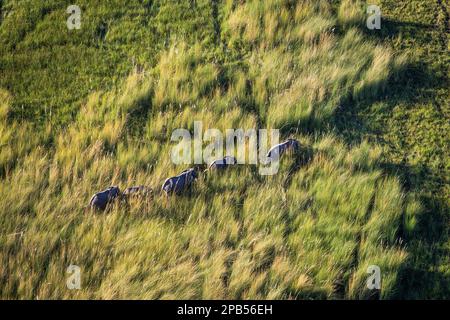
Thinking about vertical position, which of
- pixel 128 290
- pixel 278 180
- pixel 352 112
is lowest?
pixel 128 290

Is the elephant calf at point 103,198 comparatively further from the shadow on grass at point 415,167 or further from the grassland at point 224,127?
the shadow on grass at point 415,167

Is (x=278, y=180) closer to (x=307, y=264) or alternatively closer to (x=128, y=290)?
(x=307, y=264)

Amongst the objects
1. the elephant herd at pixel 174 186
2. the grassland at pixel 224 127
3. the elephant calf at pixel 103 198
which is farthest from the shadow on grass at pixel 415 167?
the elephant calf at pixel 103 198

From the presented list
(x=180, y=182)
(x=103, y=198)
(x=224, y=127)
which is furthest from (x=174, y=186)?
(x=224, y=127)

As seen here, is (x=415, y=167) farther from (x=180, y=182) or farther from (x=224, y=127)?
(x=180, y=182)

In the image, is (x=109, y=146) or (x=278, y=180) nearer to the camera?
(x=278, y=180)

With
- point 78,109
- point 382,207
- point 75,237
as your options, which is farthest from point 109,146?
point 382,207

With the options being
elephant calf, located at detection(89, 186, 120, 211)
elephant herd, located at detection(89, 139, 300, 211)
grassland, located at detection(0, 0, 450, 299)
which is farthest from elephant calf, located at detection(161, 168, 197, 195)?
elephant calf, located at detection(89, 186, 120, 211)
